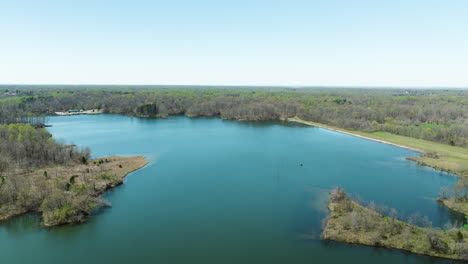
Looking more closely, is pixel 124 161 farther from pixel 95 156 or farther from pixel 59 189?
pixel 59 189

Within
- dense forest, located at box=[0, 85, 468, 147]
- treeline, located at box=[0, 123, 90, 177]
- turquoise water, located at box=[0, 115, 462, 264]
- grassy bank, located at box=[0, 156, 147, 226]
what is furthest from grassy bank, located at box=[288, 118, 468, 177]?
treeline, located at box=[0, 123, 90, 177]

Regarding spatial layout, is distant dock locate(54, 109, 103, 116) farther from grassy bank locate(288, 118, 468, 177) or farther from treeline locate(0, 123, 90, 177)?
grassy bank locate(288, 118, 468, 177)

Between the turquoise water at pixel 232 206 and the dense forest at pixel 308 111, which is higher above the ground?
the dense forest at pixel 308 111

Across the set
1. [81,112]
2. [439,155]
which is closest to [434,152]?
[439,155]

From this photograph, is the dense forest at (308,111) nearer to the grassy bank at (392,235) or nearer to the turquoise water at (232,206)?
the turquoise water at (232,206)

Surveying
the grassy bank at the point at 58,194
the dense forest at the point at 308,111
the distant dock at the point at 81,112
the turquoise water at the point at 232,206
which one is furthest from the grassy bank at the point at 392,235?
the distant dock at the point at 81,112

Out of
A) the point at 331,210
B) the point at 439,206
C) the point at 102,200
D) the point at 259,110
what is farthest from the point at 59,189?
the point at 259,110
